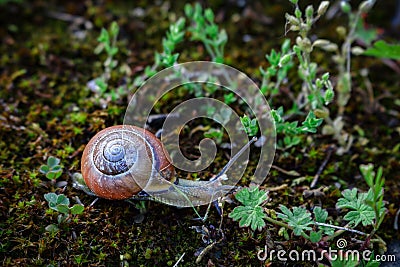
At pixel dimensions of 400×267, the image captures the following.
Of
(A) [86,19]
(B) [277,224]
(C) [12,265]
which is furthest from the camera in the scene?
(A) [86,19]

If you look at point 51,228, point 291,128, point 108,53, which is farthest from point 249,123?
point 108,53

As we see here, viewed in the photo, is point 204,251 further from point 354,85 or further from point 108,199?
point 354,85

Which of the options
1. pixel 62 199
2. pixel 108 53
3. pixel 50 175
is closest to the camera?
pixel 62 199

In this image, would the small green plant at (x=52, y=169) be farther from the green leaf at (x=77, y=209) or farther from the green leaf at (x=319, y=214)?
the green leaf at (x=319, y=214)

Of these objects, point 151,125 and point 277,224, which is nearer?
point 277,224

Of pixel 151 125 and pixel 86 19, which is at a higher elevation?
pixel 86 19

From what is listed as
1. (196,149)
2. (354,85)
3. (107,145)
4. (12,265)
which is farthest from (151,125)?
(354,85)

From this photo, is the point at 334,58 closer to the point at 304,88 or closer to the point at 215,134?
the point at 304,88
